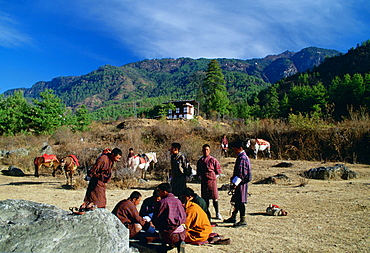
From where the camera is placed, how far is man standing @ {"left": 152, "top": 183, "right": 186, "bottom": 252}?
4375 millimetres

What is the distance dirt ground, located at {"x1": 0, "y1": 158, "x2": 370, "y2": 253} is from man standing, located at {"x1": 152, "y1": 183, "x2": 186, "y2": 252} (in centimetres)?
52

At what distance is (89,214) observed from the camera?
3830 millimetres

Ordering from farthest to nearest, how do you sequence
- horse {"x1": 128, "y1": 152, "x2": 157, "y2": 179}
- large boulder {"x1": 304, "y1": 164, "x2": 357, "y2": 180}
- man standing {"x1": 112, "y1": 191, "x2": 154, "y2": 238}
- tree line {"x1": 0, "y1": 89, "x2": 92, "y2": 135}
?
tree line {"x1": 0, "y1": 89, "x2": 92, "y2": 135} < horse {"x1": 128, "y1": 152, "x2": 157, "y2": 179} < large boulder {"x1": 304, "y1": 164, "x2": 357, "y2": 180} < man standing {"x1": 112, "y1": 191, "x2": 154, "y2": 238}

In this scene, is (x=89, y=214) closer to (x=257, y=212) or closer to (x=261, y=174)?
(x=257, y=212)

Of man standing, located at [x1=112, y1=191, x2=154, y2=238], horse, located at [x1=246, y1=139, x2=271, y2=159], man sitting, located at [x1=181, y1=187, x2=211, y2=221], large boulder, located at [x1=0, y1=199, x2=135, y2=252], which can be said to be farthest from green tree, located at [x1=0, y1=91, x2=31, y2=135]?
man sitting, located at [x1=181, y1=187, x2=211, y2=221]

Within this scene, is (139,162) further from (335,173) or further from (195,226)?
(335,173)

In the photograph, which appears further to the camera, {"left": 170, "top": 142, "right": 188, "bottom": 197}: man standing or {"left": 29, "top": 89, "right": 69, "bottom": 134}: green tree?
{"left": 29, "top": 89, "right": 69, "bottom": 134}: green tree

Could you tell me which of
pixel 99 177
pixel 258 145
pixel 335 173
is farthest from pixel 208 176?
pixel 258 145

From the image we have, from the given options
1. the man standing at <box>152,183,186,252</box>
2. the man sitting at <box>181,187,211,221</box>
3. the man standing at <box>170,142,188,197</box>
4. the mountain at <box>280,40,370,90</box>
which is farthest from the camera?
the mountain at <box>280,40,370,90</box>

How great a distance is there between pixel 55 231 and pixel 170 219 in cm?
172

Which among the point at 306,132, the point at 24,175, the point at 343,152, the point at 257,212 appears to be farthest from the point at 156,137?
the point at 257,212

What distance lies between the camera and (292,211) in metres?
7.17

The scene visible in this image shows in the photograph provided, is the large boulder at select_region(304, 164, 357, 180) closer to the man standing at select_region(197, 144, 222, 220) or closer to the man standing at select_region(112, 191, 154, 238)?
the man standing at select_region(197, 144, 222, 220)

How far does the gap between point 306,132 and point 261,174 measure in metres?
7.27
